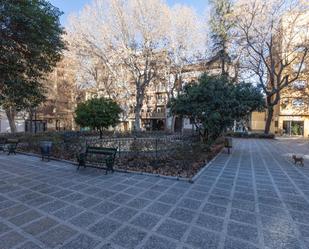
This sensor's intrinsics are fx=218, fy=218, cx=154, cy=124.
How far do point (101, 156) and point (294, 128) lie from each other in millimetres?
35538

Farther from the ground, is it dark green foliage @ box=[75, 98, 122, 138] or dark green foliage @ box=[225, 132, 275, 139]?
dark green foliage @ box=[75, 98, 122, 138]

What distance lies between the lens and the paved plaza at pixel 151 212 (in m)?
3.17

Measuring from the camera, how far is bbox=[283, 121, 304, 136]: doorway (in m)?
34.2

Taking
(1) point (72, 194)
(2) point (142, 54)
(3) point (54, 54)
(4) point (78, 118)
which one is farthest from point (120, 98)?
(1) point (72, 194)

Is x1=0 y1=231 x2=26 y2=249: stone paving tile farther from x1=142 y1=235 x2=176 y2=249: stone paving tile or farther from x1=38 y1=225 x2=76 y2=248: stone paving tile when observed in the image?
x1=142 y1=235 x2=176 y2=249: stone paving tile

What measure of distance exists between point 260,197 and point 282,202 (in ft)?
1.47

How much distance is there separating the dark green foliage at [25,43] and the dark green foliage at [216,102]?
6.21m

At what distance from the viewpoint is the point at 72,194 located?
5156mm

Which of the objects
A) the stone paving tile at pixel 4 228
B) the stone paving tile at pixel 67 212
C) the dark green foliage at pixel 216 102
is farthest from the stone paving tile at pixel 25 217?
the dark green foliage at pixel 216 102

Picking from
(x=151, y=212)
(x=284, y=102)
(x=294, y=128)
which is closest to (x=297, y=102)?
(x=284, y=102)

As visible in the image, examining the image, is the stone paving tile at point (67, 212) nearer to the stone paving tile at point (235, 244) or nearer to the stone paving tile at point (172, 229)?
the stone paving tile at point (172, 229)

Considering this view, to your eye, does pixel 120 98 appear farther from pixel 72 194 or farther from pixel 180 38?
pixel 72 194

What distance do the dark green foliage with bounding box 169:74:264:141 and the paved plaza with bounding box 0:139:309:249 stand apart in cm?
392

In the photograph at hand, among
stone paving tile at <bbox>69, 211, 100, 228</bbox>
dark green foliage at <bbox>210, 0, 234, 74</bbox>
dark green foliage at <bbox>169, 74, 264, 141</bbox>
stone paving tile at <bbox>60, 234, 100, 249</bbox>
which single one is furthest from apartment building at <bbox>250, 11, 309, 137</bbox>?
stone paving tile at <bbox>60, 234, 100, 249</bbox>
